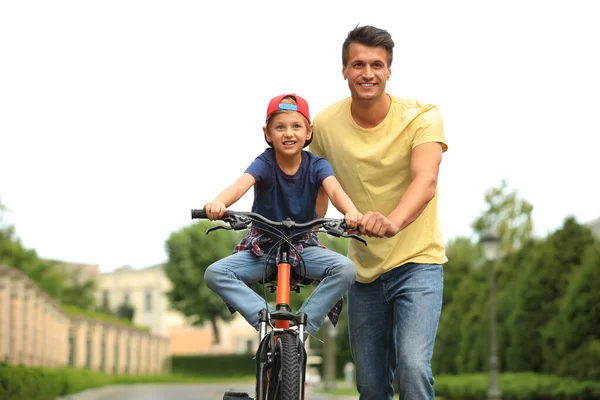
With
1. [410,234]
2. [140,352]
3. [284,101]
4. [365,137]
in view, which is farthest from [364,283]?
[140,352]

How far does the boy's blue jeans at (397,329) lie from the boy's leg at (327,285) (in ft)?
1.76

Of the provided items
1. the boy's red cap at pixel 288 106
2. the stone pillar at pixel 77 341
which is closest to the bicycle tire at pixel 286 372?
the boy's red cap at pixel 288 106

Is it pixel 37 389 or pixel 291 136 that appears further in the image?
pixel 37 389

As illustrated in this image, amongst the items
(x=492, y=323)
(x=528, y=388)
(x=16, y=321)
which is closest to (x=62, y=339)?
(x=16, y=321)

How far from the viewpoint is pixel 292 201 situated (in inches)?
214

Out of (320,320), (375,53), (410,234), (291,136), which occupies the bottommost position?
(320,320)

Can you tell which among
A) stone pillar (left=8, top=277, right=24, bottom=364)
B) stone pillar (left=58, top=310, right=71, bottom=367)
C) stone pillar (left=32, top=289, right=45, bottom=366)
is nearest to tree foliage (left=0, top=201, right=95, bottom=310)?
stone pillar (left=58, top=310, right=71, bottom=367)

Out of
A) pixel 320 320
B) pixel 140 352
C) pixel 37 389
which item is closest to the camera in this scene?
pixel 320 320

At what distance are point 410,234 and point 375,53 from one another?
39.0 inches

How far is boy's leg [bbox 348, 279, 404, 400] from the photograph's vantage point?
5.99 m

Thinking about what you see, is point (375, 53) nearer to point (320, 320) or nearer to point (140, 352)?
point (320, 320)

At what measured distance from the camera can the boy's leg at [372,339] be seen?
5988mm

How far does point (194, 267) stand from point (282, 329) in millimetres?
73660

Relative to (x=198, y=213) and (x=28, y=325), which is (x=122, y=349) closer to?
(x=28, y=325)
